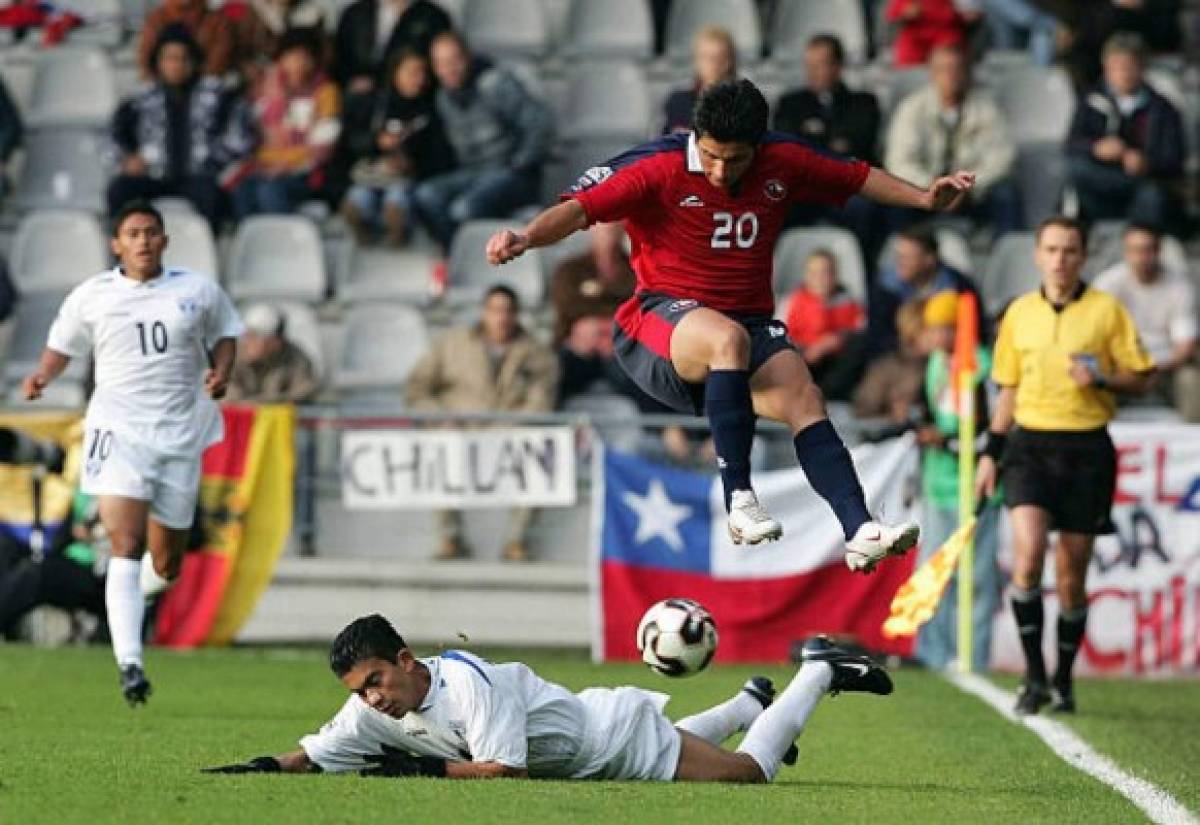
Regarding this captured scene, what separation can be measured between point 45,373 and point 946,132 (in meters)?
8.03

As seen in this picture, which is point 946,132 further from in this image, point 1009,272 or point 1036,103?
point 1036,103

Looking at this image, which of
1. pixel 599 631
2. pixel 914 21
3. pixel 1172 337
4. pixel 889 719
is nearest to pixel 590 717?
pixel 889 719

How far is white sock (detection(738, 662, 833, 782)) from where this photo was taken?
9227 mm

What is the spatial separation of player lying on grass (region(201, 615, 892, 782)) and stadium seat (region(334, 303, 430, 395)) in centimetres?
840

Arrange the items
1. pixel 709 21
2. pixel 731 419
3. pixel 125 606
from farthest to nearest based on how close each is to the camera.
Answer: pixel 709 21 < pixel 125 606 < pixel 731 419

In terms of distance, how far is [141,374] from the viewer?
1246 centimetres

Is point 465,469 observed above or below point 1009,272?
below

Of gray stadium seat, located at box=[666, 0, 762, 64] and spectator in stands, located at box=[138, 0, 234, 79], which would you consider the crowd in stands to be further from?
gray stadium seat, located at box=[666, 0, 762, 64]

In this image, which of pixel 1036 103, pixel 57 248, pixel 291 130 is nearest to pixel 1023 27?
pixel 1036 103

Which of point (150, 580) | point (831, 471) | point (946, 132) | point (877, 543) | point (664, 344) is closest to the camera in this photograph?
point (877, 543)

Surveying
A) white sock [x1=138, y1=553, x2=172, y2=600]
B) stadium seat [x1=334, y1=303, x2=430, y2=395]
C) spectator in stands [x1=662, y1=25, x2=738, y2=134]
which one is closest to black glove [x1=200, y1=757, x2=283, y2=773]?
white sock [x1=138, y1=553, x2=172, y2=600]

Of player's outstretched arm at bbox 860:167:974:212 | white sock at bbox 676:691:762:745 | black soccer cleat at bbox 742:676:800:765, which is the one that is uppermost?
player's outstretched arm at bbox 860:167:974:212

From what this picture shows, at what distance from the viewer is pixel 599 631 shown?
15.8 m

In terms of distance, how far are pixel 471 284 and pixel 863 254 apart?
9.03 feet
